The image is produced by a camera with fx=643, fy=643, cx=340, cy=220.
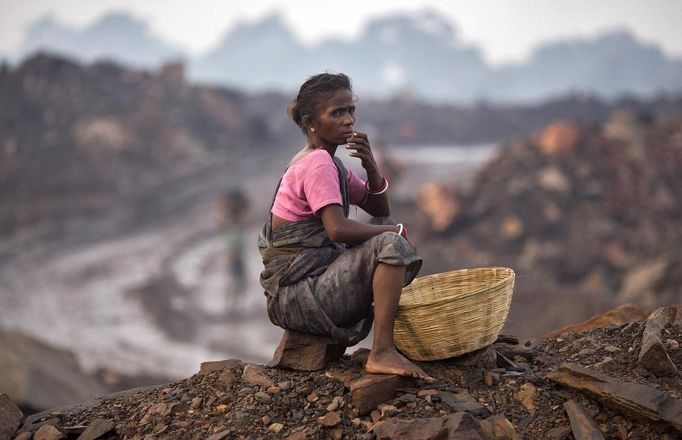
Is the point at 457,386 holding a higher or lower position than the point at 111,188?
lower

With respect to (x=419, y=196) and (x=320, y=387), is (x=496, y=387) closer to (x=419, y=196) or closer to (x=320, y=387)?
(x=320, y=387)

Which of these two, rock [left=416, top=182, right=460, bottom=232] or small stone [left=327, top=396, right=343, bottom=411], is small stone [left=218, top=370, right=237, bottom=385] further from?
rock [left=416, top=182, right=460, bottom=232]

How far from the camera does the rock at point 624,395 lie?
8.87 feet

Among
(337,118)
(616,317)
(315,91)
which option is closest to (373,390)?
(337,118)

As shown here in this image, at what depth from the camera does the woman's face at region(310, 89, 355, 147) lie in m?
3.17

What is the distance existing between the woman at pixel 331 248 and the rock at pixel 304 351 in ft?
0.21

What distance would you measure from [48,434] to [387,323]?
1.79m

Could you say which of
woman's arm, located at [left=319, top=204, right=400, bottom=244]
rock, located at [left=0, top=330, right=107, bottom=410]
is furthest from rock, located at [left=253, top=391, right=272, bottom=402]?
rock, located at [left=0, top=330, right=107, bottom=410]

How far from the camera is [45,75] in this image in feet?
86.1

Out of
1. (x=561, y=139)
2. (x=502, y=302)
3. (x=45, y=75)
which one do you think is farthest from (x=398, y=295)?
(x=45, y=75)

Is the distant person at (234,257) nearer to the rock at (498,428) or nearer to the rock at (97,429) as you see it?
the rock at (97,429)

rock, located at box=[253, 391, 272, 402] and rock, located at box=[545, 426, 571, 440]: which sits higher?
rock, located at box=[253, 391, 272, 402]

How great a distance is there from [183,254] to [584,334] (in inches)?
562

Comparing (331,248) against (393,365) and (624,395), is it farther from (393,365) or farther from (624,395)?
(624,395)
